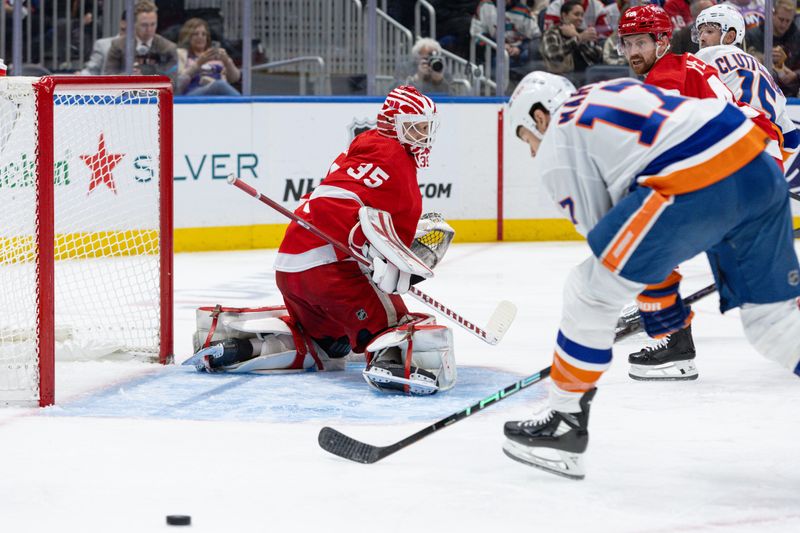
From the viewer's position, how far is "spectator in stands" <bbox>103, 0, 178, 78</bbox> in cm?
698

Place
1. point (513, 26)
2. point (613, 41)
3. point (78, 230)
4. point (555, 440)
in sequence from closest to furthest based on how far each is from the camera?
point (555, 440) → point (78, 230) → point (513, 26) → point (613, 41)

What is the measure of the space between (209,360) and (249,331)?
0.49ft

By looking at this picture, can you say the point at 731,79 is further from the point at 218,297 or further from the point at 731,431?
the point at 218,297

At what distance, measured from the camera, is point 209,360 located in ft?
13.2

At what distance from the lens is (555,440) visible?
281 cm

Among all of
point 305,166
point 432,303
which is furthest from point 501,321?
point 305,166

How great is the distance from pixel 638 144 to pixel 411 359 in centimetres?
Answer: 127

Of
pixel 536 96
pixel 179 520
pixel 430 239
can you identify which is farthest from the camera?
pixel 430 239

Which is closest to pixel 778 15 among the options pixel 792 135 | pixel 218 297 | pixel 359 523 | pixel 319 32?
pixel 319 32

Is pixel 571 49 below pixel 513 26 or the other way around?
below

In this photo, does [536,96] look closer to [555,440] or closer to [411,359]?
[555,440]

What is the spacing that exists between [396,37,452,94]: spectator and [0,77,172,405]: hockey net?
5.88 ft

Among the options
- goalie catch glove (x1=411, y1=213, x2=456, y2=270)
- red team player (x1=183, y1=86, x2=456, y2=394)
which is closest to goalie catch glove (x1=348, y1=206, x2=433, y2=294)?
red team player (x1=183, y1=86, x2=456, y2=394)

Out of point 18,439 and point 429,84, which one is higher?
point 429,84
